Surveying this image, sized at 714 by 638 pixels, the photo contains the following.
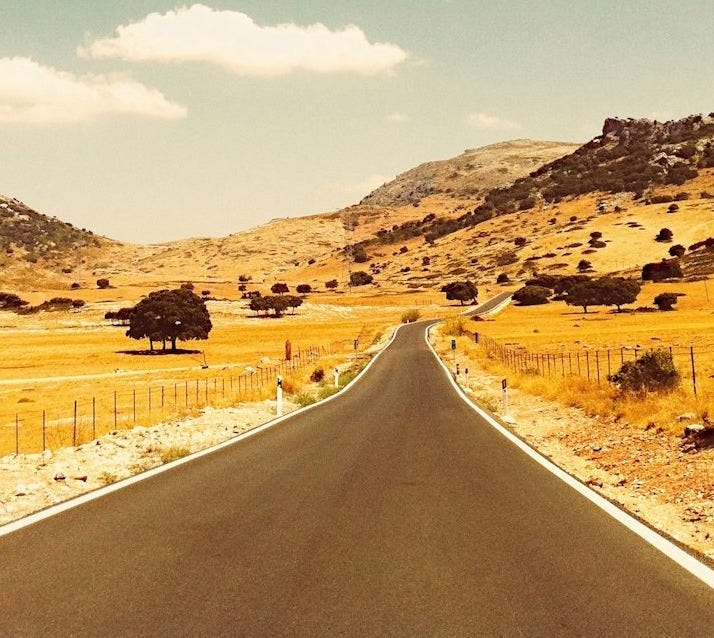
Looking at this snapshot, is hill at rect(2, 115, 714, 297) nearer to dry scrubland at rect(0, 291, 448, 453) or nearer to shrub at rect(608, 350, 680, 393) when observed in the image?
dry scrubland at rect(0, 291, 448, 453)

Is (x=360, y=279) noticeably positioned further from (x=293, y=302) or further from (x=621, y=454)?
(x=621, y=454)

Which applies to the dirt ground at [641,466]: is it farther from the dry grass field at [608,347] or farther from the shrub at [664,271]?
the shrub at [664,271]

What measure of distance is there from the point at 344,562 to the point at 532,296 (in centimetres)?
9951

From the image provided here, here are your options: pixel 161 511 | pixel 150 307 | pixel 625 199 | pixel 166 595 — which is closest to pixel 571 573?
pixel 166 595

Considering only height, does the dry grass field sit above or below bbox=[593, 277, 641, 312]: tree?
below

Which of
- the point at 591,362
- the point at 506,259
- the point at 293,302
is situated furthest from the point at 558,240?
the point at 591,362

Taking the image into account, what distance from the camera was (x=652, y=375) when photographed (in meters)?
18.1

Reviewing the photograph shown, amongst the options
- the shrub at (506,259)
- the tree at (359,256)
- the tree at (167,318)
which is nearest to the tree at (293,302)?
the tree at (167,318)

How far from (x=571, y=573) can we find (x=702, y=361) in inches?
1223

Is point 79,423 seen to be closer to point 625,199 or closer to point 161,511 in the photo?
point 161,511

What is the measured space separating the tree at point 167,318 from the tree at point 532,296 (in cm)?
5265

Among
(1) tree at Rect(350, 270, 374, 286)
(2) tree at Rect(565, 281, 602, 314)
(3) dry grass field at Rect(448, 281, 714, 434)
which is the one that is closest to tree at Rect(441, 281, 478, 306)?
(3) dry grass field at Rect(448, 281, 714, 434)

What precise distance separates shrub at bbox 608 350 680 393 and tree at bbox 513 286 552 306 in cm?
8513

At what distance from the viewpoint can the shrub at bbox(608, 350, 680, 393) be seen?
17.9 metres
